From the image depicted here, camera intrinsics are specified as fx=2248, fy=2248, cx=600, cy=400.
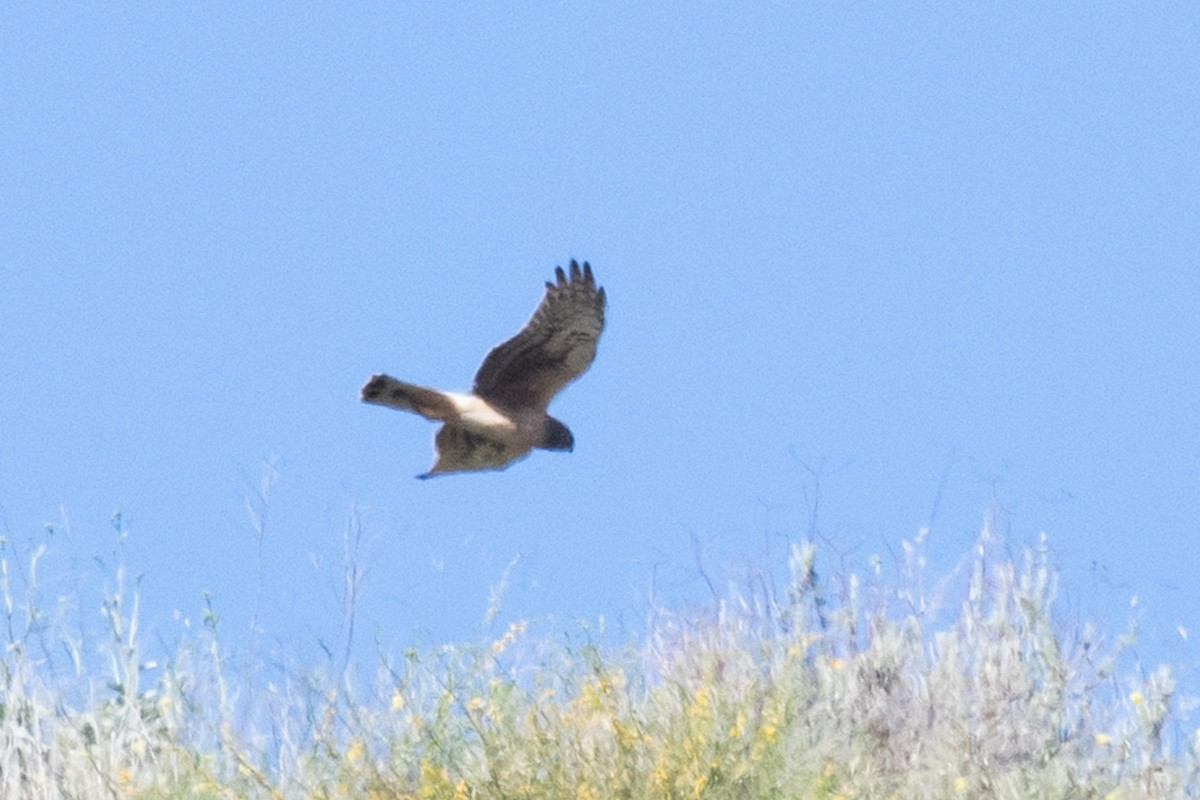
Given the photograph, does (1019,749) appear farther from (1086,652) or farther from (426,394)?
(426,394)

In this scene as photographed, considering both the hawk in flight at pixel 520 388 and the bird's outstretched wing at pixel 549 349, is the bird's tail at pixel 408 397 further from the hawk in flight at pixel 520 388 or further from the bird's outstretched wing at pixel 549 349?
the bird's outstretched wing at pixel 549 349

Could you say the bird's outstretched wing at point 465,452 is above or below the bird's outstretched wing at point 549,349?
below

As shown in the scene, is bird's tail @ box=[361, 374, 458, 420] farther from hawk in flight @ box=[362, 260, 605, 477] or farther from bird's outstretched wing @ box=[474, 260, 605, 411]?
bird's outstretched wing @ box=[474, 260, 605, 411]

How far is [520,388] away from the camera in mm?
8578

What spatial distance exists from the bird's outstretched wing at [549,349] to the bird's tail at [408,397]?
0.66 feet

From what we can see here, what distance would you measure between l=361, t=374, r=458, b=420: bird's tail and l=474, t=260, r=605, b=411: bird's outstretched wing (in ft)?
0.66

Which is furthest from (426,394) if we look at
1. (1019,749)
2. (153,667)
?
(1019,749)

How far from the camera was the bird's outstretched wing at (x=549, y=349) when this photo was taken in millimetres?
8328

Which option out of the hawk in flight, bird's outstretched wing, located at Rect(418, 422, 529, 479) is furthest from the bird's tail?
bird's outstretched wing, located at Rect(418, 422, 529, 479)

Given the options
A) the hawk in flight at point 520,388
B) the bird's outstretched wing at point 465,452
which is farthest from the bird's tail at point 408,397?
the bird's outstretched wing at point 465,452

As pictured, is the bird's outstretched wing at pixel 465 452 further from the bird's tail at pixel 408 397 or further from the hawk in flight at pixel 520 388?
the bird's tail at pixel 408 397

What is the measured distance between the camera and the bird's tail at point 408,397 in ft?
26.4

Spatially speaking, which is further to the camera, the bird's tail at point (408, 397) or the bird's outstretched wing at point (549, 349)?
the bird's outstretched wing at point (549, 349)

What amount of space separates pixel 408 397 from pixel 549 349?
58cm
